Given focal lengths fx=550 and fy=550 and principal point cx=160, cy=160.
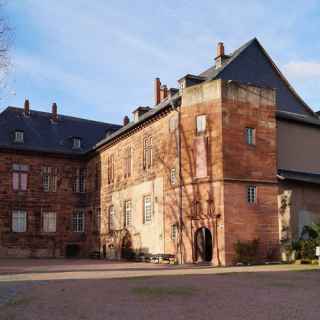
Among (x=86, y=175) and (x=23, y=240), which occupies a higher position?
(x=86, y=175)

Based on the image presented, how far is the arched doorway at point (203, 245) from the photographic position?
2767cm

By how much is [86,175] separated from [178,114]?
16.4 metres

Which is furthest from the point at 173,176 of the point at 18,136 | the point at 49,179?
the point at 18,136

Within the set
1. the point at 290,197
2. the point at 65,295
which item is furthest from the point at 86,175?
the point at 65,295

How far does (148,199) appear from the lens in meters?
32.4

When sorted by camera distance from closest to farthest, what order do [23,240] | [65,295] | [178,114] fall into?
[65,295] < [178,114] < [23,240]

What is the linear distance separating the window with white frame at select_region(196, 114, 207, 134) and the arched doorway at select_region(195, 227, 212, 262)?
16.3 feet

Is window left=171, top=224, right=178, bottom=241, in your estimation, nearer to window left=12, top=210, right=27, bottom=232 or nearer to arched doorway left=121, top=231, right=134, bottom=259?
arched doorway left=121, top=231, right=134, bottom=259

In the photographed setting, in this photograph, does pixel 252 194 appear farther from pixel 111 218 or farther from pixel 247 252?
pixel 111 218

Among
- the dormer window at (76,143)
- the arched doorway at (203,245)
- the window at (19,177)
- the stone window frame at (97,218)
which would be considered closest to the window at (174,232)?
the arched doorway at (203,245)

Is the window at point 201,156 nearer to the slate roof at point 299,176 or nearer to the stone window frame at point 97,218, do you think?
the slate roof at point 299,176

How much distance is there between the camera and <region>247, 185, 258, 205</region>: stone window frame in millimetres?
27062

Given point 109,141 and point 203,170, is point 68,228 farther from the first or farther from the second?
point 203,170

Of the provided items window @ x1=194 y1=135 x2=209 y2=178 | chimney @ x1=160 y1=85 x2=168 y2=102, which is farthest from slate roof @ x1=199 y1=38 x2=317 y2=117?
window @ x1=194 y1=135 x2=209 y2=178
